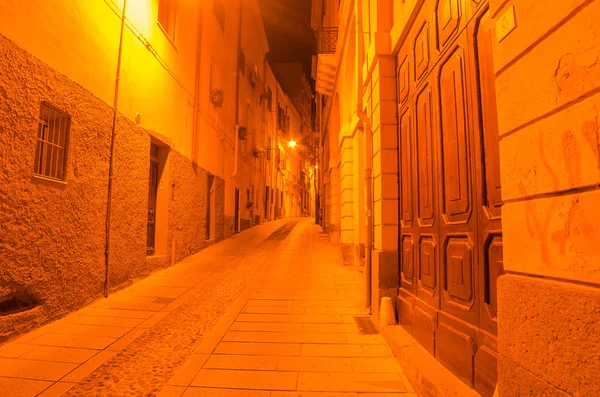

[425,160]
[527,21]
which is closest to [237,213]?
[425,160]

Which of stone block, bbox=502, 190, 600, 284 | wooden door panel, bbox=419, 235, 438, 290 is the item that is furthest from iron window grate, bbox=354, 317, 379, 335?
stone block, bbox=502, 190, 600, 284

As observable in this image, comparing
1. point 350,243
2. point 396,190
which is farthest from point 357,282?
point 396,190

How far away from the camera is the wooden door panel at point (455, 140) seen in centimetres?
303

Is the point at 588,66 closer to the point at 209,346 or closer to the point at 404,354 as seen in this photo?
the point at 404,354

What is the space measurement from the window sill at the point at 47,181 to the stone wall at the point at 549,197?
4.97m

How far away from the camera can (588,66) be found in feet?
5.11

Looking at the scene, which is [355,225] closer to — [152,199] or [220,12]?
[152,199]

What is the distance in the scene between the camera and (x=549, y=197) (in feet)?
5.84

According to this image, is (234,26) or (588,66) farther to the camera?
(234,26)

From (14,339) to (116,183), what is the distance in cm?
288

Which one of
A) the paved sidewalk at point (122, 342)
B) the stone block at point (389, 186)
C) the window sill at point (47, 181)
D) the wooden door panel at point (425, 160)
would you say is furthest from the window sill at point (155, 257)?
the wooden door panel at point (425, 160)

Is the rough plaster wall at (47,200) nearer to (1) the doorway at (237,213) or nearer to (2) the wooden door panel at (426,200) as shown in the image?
(2) the wooden door panel at (426,200)

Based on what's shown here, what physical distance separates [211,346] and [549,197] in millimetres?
3672

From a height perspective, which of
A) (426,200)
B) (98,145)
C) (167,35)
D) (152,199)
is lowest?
(426,200)
